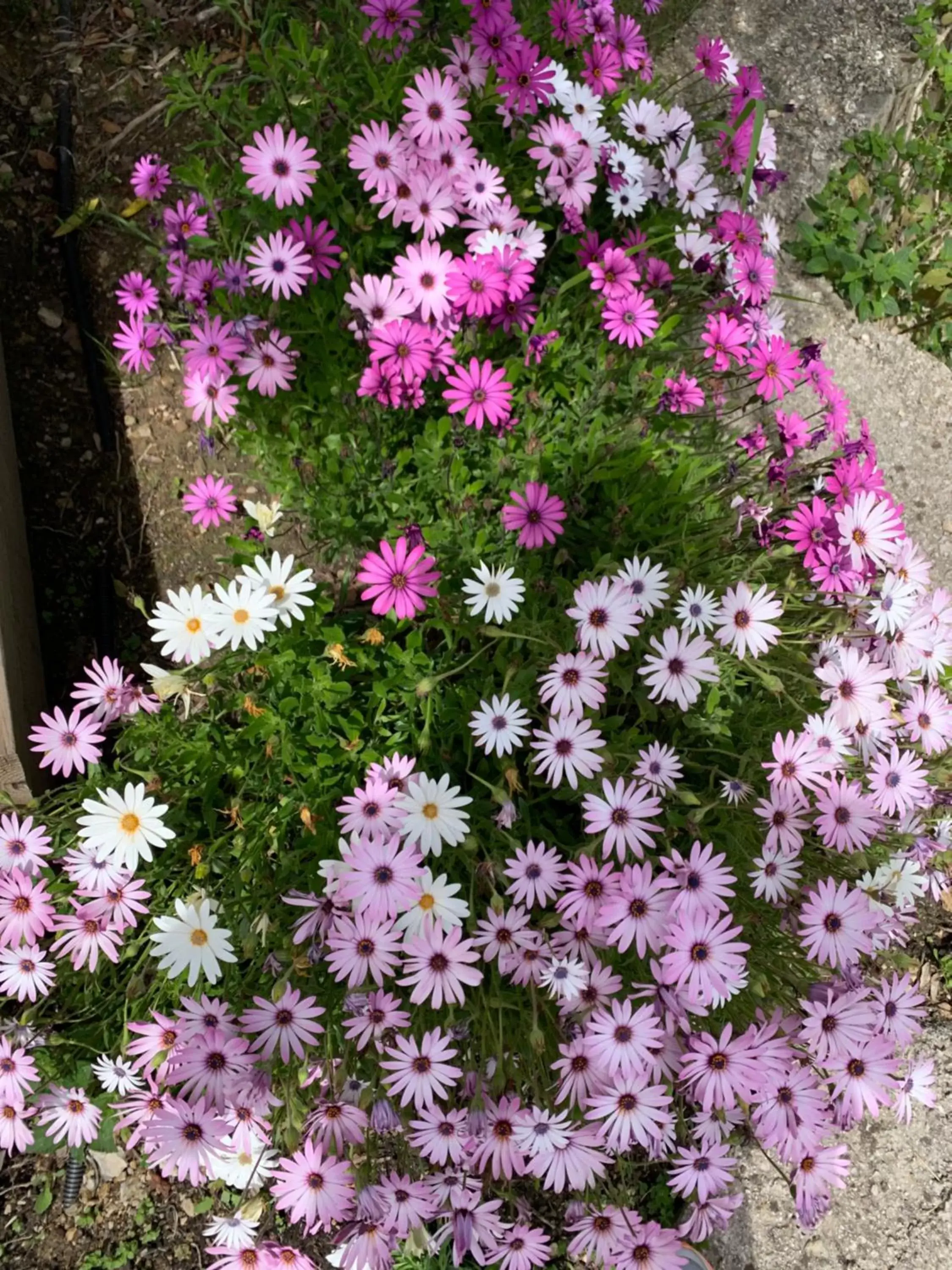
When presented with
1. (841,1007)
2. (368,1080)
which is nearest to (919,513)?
(841,1007)

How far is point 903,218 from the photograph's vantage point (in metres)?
3.30

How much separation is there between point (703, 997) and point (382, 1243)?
2.58 feet

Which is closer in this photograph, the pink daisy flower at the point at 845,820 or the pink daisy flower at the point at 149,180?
the pink daisy flower at the point at 845,820

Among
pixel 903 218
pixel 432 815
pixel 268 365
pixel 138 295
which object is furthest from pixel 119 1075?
pixel 903 218

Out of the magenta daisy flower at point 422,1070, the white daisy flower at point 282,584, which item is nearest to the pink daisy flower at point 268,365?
the white daisy flower at point 282,584

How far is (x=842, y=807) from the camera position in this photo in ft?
5.82

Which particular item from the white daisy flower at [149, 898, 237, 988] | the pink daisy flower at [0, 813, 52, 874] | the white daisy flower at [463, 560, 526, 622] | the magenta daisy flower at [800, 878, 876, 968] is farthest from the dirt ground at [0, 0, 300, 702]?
the magenta daisy flower at [800, 878, 876, 968]

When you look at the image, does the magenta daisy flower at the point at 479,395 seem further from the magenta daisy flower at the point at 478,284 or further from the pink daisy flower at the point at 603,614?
the pink daisy flower at the point at 603,614

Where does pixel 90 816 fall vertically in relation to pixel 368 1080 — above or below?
above

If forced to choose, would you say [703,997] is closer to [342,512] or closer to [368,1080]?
[368,1080]

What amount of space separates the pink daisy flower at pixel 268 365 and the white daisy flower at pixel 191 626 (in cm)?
60

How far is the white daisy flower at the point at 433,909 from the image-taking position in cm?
163

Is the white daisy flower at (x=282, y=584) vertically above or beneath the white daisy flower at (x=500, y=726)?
above

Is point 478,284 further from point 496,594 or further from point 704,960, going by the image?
point 704,960
